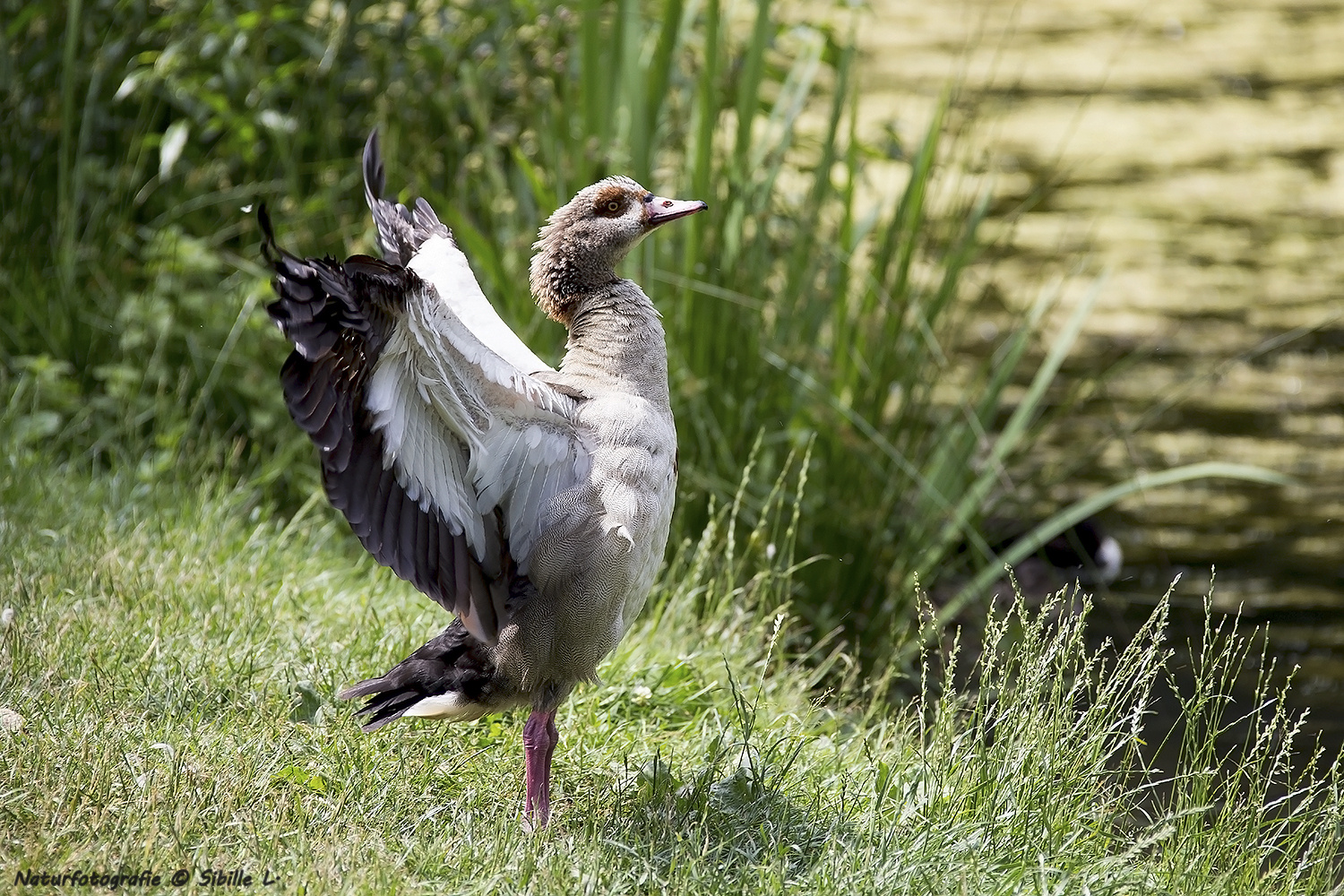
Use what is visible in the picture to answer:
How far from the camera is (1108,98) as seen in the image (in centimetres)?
1213

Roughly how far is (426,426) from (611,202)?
910mm

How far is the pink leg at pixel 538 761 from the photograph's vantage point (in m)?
3.32

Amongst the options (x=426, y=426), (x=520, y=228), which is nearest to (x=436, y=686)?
(x=426, y=426)

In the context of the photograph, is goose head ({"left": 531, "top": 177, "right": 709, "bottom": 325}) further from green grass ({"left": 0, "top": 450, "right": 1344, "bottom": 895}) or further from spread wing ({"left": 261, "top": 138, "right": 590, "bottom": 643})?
green grass ({"left": 0, "top": 450, "right": 1344, "bottom": 895})

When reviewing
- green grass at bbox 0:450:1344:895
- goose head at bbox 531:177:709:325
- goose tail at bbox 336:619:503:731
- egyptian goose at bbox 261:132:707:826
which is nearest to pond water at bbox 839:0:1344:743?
green grass at bbox 0:450:1344:895

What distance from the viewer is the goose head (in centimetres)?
379

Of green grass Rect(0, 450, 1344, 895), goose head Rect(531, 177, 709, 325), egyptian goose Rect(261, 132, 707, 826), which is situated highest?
goose head Rect(531, 177, 709, 325)

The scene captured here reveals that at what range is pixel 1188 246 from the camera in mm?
9469

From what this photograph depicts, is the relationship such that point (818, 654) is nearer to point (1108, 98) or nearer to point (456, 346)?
point (456, 346)

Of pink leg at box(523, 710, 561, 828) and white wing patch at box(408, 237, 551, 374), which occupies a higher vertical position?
white wing patch at box(408, 237, 551, 374)

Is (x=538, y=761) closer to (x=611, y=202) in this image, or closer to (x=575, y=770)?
(x=575, y=770)

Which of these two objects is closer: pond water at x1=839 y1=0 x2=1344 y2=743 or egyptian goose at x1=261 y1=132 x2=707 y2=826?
egyptian goose at x1=261 y1=132 x2=707 y2=826

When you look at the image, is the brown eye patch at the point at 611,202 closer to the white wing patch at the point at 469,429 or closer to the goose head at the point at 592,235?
the goose head at the point at 592,235

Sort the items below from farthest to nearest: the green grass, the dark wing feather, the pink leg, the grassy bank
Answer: the grassy bank → the pink leg → the green grass → the dark wing feather
